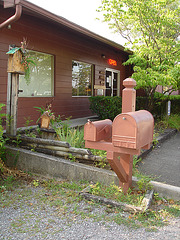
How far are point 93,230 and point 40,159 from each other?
1.97 m

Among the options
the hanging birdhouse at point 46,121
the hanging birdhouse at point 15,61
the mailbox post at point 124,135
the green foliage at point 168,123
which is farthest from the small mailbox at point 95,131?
the green foliage at point 168,123

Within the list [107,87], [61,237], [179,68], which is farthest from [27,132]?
[107,87]

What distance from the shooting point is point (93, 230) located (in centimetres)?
259

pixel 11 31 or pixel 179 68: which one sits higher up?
pixel 11 31

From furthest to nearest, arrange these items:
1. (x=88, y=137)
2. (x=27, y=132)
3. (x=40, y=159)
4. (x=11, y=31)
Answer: (x=11, y=31), (x=27, y=132), (x=40, y=159), (x=88, y=137)

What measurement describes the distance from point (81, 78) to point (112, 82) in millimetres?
3262

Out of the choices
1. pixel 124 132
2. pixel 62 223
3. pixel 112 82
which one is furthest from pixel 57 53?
pixel 62 223

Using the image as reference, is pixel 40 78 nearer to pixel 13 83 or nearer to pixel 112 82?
pixel 13 83

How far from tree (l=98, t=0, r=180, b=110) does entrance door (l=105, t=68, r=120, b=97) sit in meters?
3.74

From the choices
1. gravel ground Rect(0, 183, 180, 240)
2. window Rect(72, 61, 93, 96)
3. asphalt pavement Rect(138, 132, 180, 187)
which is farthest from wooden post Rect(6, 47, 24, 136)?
window Rect(72, 61, 93, 96)

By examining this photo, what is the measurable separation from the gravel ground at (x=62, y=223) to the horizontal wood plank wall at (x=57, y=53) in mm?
3606

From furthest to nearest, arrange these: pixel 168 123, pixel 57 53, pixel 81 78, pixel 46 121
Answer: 1. pixel 81 78
2. pixel 168 123
3. pixel 57 53
4. pixel 46 121

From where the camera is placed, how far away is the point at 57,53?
25.9 feet

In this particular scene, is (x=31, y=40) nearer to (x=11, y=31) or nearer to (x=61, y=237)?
(x=11, y=31)
